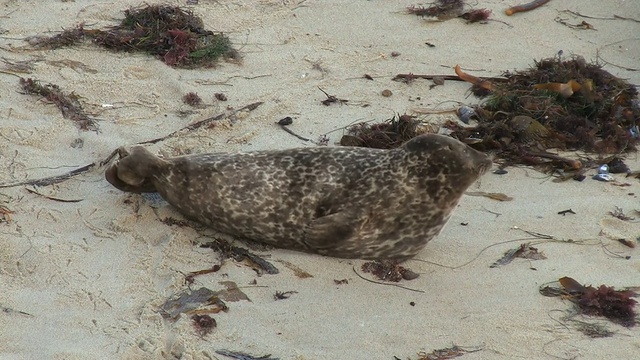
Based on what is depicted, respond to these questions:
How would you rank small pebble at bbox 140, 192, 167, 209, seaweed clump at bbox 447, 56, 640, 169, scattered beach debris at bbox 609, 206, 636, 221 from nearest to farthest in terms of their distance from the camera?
small pebble at bbox 140, 192, 167, 209 → scattered beach debris at bbox 609, 206, 636, 221 → seaweed clump at bbox 447, 56, 640, 169

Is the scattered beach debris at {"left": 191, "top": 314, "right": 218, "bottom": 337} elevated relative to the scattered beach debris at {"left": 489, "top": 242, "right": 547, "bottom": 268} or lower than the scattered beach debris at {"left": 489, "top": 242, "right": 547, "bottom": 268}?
elevated

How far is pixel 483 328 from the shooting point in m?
5.59

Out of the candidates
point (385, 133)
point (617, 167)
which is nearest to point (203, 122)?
point (385, 133)

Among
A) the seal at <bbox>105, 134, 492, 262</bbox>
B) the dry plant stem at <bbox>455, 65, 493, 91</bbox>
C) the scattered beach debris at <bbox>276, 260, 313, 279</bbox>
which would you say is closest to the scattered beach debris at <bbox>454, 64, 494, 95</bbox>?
the dry plant stem at <bbox>455, 65, 493, 91</bbox>

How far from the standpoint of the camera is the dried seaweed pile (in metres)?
8.30

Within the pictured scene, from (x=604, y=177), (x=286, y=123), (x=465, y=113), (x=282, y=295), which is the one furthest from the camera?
(x=465, y=113)

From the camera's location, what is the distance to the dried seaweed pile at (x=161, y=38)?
27.2 ft

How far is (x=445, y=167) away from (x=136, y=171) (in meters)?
1.94

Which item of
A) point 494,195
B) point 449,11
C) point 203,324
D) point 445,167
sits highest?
point 445,167

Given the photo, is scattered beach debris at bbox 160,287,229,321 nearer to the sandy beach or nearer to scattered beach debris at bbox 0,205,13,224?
the sandy beach

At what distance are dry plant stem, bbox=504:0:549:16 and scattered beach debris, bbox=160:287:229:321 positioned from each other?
16.1ft

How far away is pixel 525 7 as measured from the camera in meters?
9.48

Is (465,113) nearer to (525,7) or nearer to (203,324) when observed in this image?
(525,7)

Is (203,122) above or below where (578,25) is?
below
